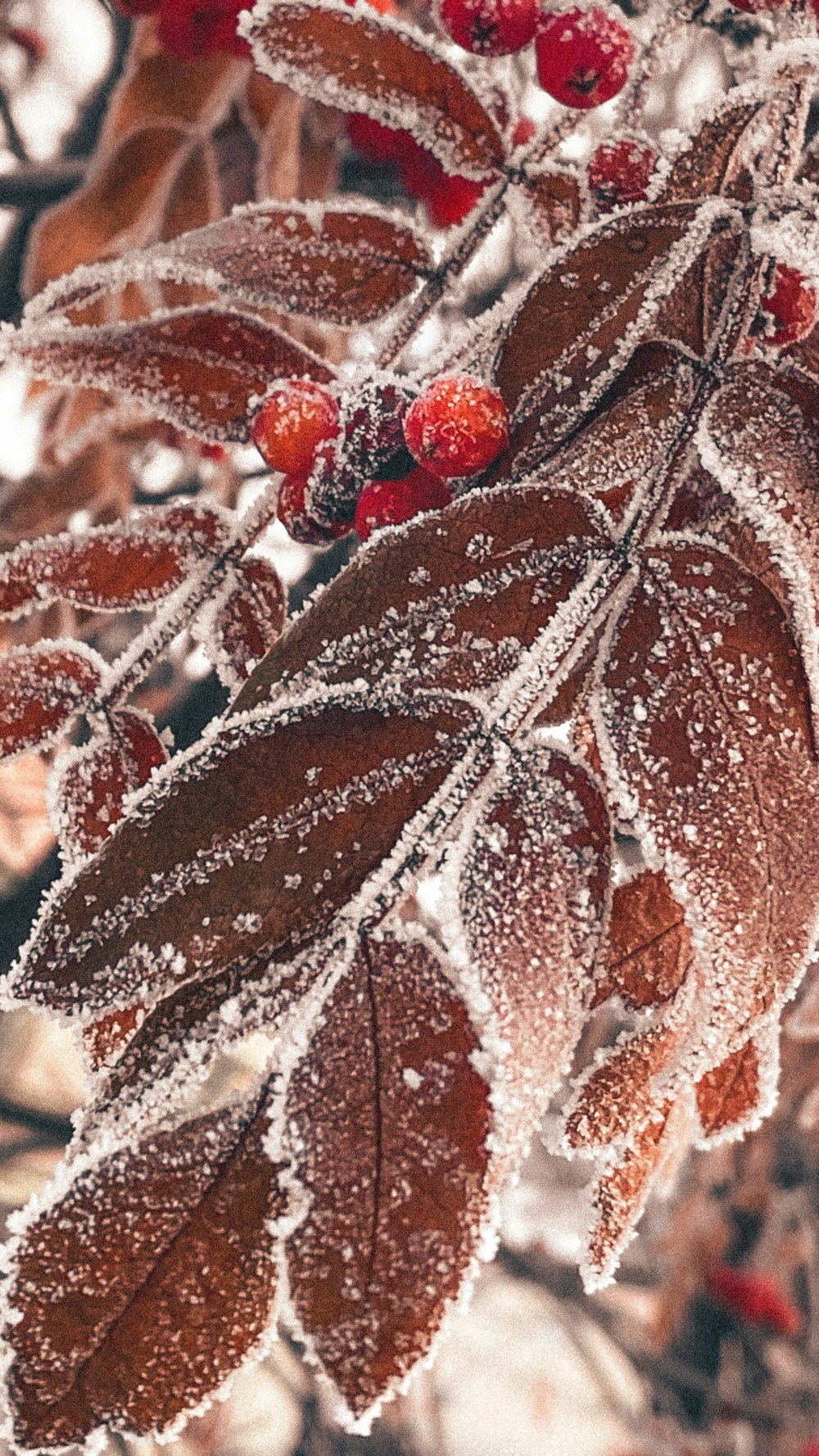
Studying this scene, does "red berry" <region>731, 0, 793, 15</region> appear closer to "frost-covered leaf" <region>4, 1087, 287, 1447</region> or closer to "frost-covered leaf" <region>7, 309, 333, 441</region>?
"frost-covered leaf" <region>7, 309, 333, 441</region>

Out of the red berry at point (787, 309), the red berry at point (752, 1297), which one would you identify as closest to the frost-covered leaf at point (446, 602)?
the red berry at point (787, 309)

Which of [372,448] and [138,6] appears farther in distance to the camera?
[138,6]

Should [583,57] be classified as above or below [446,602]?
above

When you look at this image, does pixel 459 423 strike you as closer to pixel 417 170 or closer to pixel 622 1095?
pixel 622 1095

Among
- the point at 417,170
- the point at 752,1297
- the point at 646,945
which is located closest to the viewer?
the point at 646,945

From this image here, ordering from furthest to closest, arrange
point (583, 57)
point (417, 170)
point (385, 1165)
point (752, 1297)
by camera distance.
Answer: point (752, 1297), point (417, 170), point (583, 57), point (385, 1165)

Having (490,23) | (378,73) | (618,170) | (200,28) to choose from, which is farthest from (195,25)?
(618,170)

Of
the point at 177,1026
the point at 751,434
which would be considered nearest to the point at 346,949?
the point at 177,1026
